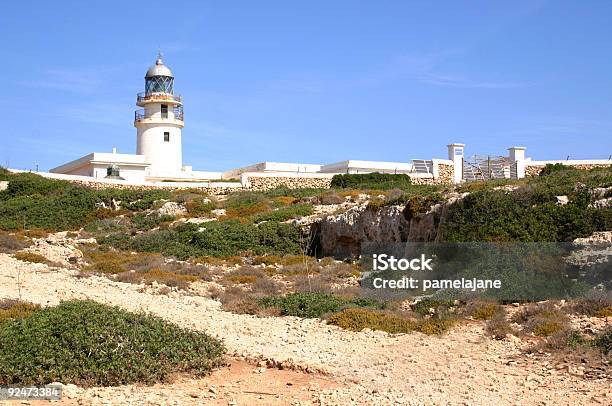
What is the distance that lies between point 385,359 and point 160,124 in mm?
37657

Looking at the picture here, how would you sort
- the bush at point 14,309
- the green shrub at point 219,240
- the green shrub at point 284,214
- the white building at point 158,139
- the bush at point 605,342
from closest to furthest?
1. the bush at point 605,342
2. the bush at point 14,309
3. the green shrub at point 219,240
4. the green shrub at point 284,214
5. the white building at point 158,139

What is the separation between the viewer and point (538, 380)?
9930 millimetres

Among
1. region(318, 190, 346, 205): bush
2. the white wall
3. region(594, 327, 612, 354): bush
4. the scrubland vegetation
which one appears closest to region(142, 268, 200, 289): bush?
the scrubland vegetation

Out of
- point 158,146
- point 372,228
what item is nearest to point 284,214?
point 372,228

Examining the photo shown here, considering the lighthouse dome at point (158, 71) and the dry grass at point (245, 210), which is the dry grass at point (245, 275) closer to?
the dry grass at point (245, 210)

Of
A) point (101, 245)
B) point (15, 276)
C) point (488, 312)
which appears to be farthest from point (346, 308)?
point (101, 245)

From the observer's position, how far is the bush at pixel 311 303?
1461 cm

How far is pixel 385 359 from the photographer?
11.3m

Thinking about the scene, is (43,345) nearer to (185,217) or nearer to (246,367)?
(246,367)

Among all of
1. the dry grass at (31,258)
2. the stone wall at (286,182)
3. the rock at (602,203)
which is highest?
the stone wall at (286,182)

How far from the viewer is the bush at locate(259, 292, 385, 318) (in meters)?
14.6

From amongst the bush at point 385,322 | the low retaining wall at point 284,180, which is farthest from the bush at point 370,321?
the low retaining wall at point 284,180

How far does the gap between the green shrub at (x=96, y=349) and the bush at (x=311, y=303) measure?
11.7 feet

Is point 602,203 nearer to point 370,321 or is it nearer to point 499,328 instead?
point 499,328
